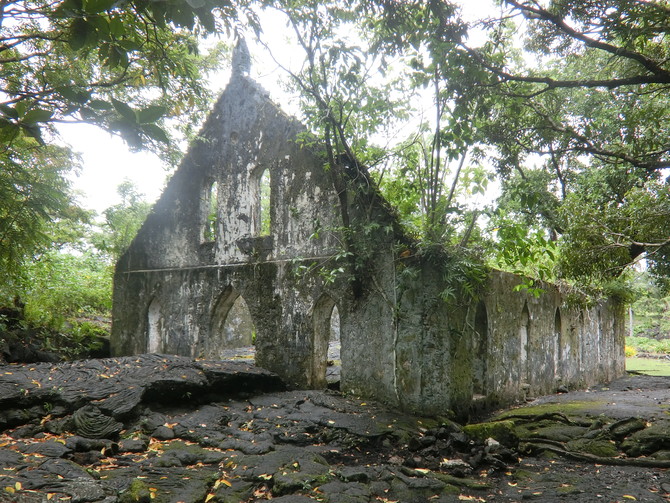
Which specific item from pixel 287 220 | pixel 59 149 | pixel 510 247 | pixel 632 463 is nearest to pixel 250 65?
pixel 287 220

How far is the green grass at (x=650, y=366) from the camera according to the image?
63.1ft

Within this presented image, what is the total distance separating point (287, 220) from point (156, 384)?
12.1 ft

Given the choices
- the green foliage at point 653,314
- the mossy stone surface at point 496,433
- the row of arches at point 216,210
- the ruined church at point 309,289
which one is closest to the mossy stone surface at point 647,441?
the mossy stone surface at point 496,433

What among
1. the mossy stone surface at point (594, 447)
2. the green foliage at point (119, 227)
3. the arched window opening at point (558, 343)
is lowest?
the mossy stone surface at point (594, 447)

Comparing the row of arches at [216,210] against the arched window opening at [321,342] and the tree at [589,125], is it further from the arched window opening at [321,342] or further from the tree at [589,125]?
the tree at [589,125]

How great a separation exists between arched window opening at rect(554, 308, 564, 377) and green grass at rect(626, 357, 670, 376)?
9.86 m

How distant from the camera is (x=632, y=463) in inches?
222

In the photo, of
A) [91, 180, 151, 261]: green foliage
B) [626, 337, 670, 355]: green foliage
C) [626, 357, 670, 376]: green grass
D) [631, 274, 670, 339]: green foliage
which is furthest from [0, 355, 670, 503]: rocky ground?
[631, 274, 670, 339]: green foliage

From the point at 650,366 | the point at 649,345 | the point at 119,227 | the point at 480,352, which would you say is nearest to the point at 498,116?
the point at 480,352

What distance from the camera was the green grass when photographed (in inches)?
757

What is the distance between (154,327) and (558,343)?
9.76m

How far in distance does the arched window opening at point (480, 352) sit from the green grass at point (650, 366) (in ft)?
47.3

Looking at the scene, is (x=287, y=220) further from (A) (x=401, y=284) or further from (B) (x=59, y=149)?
(B) (x=59, y=149)

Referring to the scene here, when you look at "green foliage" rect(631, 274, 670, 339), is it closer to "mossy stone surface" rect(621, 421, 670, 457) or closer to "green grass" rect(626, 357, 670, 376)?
"green grass" rect(626, 357, 670, 376)
